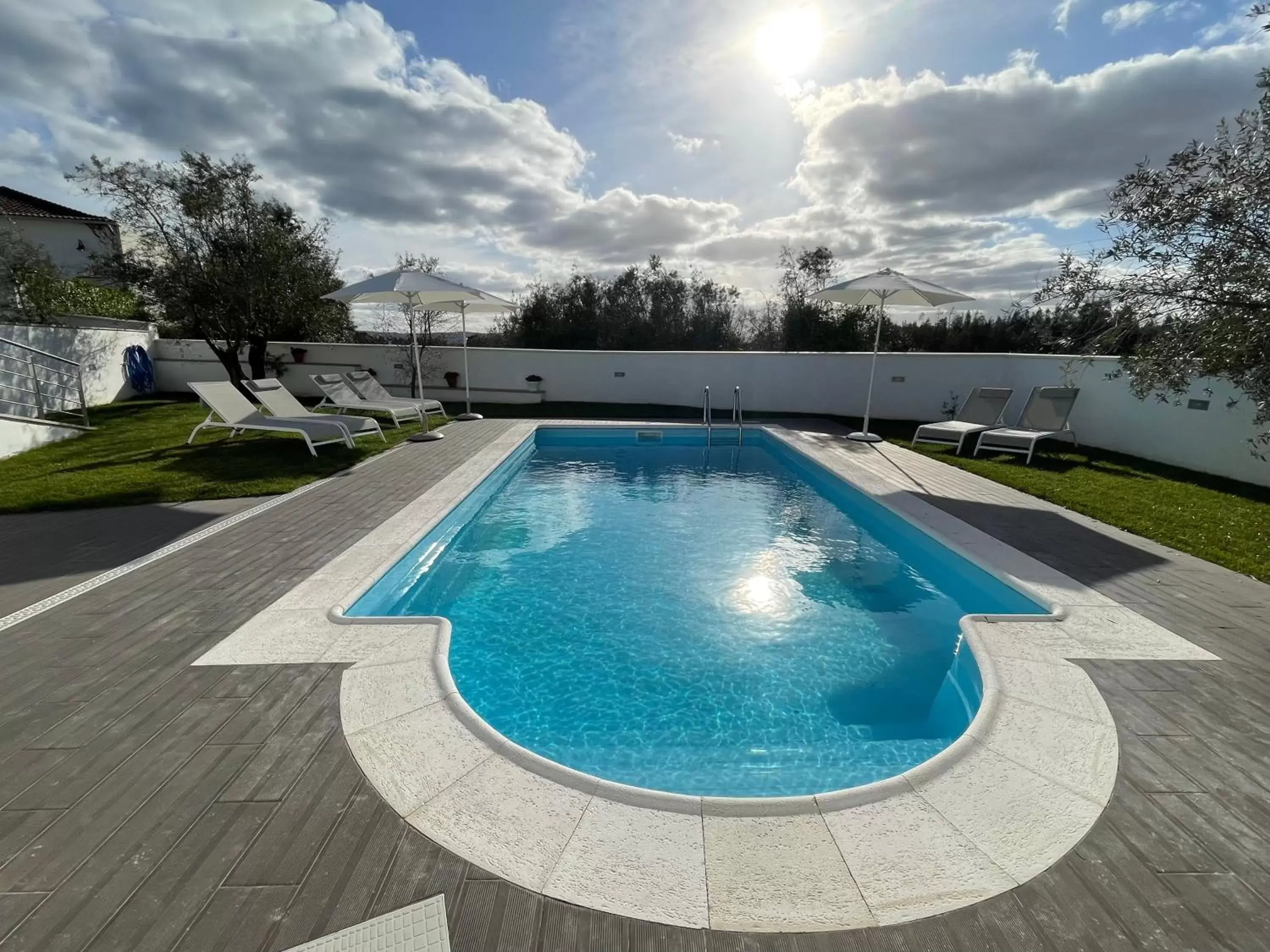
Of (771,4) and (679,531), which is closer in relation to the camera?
(679,531)

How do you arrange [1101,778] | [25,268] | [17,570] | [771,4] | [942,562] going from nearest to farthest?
[1101,778] → [17,570] → [942,562] → [771,4] → [25,268]

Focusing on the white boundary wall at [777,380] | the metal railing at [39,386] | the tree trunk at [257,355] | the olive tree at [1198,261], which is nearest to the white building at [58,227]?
the white boundary wall at [777,380]

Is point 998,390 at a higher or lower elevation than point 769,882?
higher

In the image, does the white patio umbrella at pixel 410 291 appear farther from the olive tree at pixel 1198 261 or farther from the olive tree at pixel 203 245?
the olive tree at pixel 1198 261

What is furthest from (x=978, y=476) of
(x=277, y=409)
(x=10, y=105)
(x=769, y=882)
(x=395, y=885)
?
(x=10, y=105)

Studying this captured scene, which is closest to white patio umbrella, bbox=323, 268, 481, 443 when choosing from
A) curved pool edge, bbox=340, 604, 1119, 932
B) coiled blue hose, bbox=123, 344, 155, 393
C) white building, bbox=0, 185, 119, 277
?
coiled blue hose, bbox=123, 344, 155, 393

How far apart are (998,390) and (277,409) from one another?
1204 centimetres

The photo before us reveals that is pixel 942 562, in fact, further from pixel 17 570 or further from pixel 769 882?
pixel 17 570

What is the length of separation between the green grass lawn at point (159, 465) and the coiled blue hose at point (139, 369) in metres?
3.50

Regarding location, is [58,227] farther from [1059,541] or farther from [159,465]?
[1059,541]

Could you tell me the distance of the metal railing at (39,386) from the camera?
29.4 ft

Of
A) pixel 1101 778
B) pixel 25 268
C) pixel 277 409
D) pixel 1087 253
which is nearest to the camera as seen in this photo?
pixel 1101 778

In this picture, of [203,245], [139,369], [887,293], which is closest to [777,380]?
[887,293]

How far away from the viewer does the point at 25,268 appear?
1254cm
